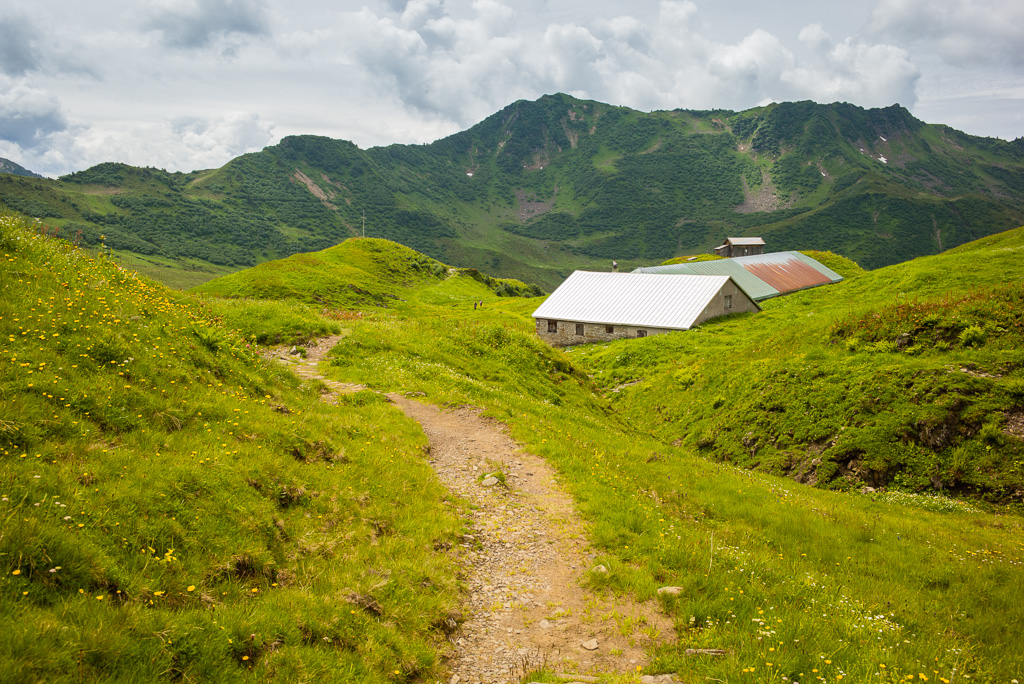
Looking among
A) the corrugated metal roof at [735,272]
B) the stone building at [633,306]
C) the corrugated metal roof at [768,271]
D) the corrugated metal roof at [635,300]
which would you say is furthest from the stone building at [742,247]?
the corrugated metal roof at [635,300]

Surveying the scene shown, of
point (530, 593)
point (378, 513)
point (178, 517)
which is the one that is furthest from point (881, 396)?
point (178, 517)

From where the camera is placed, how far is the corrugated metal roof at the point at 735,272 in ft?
258

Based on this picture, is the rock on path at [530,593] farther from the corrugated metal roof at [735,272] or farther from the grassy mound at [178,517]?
the corrugated metal roof at [735,272]

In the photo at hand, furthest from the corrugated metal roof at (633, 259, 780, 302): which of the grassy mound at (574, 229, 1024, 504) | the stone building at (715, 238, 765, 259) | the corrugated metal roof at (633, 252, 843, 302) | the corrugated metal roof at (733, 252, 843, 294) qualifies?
the stone building at (715, 238, 765, 259)

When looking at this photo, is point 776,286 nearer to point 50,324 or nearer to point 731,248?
point 731,248

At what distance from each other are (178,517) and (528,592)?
5.13m

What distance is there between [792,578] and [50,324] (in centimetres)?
1381

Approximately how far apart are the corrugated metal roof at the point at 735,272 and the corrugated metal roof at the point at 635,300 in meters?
18.3

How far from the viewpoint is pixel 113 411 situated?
8.05 meters

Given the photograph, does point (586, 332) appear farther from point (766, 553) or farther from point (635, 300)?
point (766, 553)

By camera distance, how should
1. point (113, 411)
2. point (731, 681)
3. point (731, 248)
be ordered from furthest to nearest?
point (731, 248)
point (113, 411)
point (731, 681)

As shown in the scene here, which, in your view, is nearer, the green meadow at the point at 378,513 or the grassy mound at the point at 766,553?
the green meadow at the point at 378,513

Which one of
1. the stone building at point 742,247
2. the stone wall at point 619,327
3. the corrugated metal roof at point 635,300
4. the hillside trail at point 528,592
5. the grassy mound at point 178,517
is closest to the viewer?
the grassy mound at point 178,517

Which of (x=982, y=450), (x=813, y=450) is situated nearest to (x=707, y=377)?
(x=813, y=450)
